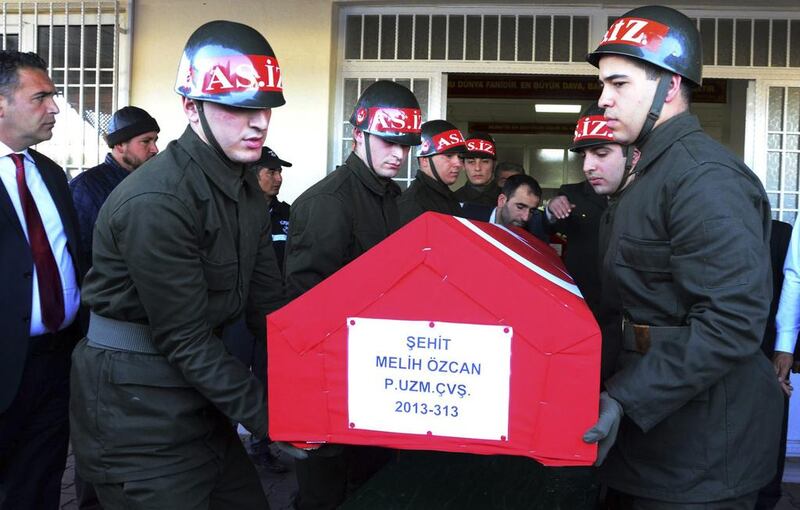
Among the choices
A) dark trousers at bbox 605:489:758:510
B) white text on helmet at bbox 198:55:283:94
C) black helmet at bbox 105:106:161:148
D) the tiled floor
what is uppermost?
black helmet at bbox 105:106:161:148

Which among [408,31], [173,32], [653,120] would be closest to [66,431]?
[653,120]

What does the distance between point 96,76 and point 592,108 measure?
12.5ft

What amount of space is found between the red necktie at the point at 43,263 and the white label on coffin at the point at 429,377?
1563mm

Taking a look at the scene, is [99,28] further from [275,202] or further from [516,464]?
[516,464]

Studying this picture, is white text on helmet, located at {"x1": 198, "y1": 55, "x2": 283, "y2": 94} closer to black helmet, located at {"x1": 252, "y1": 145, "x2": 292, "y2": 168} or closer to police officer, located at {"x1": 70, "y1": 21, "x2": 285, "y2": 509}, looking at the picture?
police officer, located at {"x1": 70, "y1": 21, "x2": 285, "y2": 509}

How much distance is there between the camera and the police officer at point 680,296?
5.89ft

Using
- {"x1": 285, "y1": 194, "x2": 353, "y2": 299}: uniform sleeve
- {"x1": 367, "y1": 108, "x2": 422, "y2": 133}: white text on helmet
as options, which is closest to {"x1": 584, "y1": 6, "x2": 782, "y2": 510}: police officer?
{"x1": 285, "y1": 194, "x2": 353, "y2": 299}: uniform sleeve

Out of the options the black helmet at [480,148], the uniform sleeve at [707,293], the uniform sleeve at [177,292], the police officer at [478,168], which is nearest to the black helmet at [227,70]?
the uniform sleeve at [177,292]

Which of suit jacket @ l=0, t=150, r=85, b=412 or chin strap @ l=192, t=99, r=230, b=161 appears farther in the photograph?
suit jacket @ l=0, t=150, r=85, b=412

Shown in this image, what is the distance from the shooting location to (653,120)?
202 cm

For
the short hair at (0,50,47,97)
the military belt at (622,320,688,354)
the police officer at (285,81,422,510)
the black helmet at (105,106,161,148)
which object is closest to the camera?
the military belt at (622,320,688,354)

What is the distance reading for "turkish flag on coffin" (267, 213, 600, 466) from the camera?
175 cm

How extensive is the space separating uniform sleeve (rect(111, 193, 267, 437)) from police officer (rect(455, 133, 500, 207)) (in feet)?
11.7

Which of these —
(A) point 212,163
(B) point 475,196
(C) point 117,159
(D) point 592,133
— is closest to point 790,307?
Answer: (D) point 592,133
